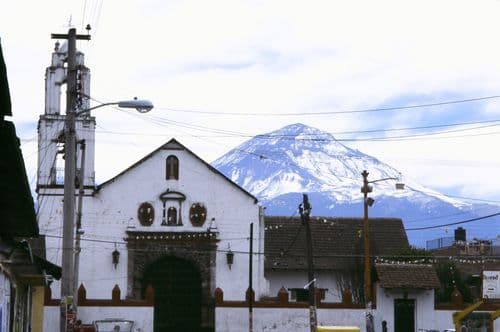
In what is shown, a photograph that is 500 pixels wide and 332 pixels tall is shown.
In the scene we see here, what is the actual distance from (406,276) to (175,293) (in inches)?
469

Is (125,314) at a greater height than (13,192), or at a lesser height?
lesser

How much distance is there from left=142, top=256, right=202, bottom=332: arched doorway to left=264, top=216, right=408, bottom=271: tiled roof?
17.0ft

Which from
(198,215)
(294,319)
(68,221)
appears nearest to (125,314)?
(294,319)

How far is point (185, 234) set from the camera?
56.6m

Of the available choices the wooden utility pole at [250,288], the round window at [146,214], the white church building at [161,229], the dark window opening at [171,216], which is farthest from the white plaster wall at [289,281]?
the round window at [146,214]

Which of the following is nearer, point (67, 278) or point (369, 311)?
point (67, 278)

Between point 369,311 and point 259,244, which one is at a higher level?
point 259,244

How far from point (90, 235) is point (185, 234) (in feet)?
16.2

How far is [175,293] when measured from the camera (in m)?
55.8

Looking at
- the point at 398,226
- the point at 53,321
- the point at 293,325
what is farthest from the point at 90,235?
the point at 398,226

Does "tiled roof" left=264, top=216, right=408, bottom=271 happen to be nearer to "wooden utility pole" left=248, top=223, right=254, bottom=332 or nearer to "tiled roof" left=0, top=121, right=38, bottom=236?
"wooden utility pole" left=248, top=223, right=254, bottom=332

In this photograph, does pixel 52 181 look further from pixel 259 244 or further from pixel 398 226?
pixel 398 226

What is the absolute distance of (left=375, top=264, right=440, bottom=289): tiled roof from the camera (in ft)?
173

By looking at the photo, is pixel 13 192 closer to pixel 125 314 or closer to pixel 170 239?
pixel 125 314
